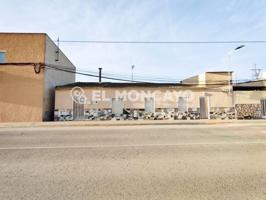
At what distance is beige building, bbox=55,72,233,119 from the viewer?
27641 mm

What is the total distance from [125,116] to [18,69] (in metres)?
11.6

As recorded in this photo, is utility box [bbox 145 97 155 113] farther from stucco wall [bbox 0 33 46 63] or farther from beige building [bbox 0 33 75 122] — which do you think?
stucco wall [bbox 0 33 46 63]

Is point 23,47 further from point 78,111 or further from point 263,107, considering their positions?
point 263,107

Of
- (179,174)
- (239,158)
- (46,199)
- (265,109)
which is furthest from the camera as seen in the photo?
(265,109)

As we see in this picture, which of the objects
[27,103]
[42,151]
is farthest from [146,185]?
[27,103]

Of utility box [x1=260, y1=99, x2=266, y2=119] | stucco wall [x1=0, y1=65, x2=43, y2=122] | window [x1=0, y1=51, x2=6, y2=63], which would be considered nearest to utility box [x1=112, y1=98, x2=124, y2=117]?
stucco wall [x1=0, y1=65, x2=43, y2=122]

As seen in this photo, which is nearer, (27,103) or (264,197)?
(264,197)

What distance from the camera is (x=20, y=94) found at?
25.6 m

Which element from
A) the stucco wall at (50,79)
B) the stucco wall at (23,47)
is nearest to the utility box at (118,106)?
the stucco wall at (50,79)

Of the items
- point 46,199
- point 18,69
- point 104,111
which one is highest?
point 18,69

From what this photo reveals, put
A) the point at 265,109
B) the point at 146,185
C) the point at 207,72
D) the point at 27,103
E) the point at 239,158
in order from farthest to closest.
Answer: the point at 207,72, the point at 265,109, the point at 27,103, the point at 239,158, the point at 146,185

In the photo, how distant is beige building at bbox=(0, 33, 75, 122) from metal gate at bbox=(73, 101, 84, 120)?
2756 mm

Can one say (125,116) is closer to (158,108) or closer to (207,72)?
(158,108)

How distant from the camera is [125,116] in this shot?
93.6ft
